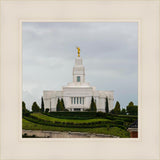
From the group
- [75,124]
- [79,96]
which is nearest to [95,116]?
[75,124]

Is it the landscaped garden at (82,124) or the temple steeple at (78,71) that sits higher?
the temple steeple at (78,71)

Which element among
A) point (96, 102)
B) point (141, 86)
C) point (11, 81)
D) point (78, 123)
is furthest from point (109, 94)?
point (11, 81)

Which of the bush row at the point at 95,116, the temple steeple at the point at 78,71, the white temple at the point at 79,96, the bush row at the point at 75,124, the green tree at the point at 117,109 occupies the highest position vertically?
the temple steeple at the point at 78,71

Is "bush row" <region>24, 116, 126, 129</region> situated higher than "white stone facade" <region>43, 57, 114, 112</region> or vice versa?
"white stone facade" <region>43, 57, 114, 112</region>

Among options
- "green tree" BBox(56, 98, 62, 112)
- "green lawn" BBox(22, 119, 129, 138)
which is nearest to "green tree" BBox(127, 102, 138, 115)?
"green lawn" BBox(22, 119, 129, 138)

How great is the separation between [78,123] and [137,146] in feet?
12.9

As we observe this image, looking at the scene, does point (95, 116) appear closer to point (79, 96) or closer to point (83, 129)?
point (83, 129)

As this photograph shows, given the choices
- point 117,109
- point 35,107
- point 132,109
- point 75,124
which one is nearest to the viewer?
point 75,124

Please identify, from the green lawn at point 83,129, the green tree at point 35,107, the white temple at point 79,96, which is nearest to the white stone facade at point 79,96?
the white temple at point 79,96

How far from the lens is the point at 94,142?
11.0 meters

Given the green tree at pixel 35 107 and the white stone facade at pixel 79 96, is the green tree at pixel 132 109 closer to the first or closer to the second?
the white stone facade at pixel 79 96

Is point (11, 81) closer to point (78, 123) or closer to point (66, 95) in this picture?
point (78, 123)

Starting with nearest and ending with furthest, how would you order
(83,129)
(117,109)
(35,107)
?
1. (83,129)
2. (35,107)
3. (117,109)

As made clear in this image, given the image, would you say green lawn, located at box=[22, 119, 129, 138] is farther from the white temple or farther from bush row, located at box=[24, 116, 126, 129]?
the white temple
